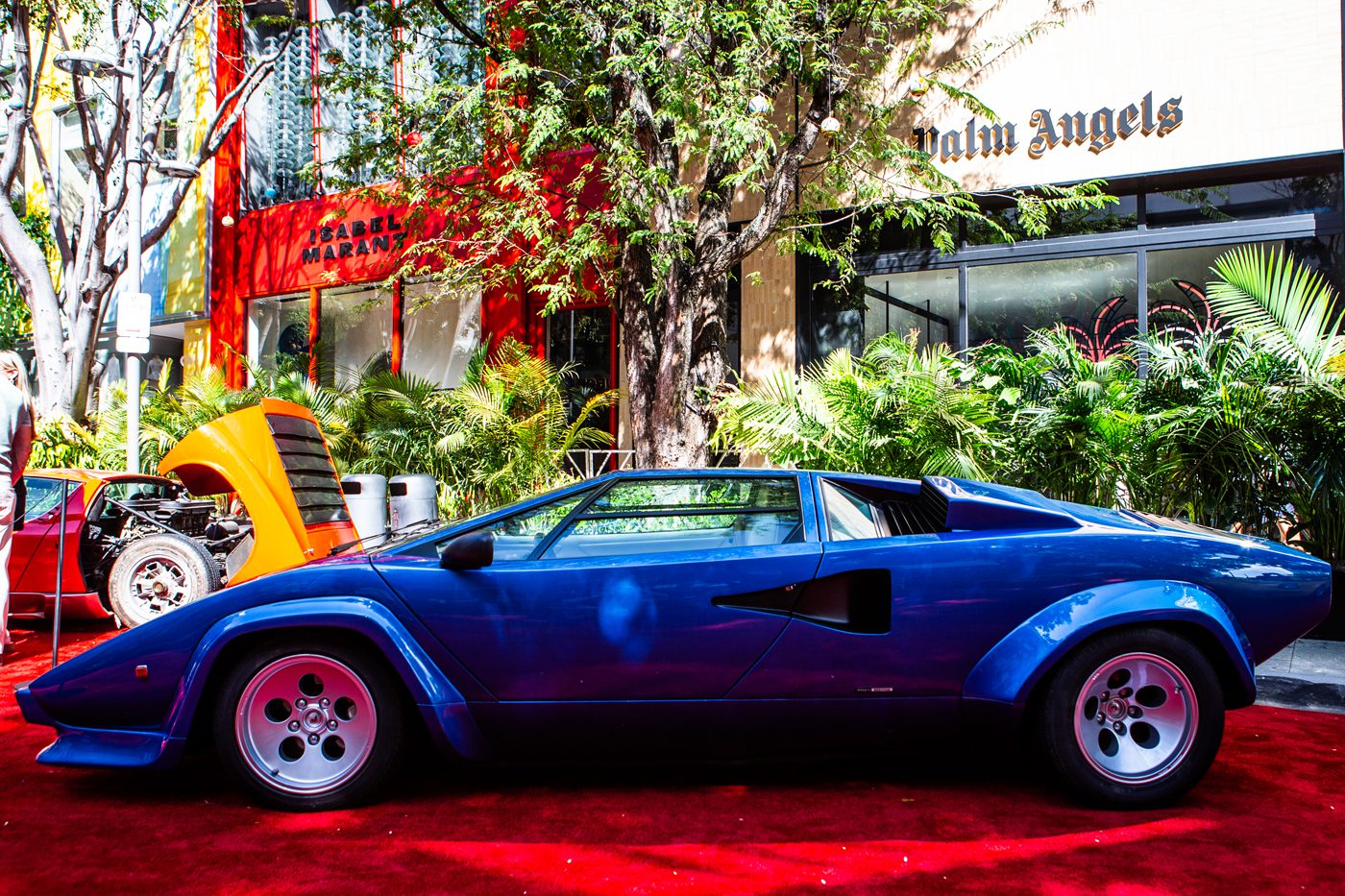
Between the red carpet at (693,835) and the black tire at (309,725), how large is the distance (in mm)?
107

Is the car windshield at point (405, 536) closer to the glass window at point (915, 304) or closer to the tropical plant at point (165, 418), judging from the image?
the glass window at point (915, 304)

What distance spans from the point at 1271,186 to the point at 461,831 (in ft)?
31.1

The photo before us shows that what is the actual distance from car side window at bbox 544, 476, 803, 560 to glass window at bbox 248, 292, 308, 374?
12216 millimetres

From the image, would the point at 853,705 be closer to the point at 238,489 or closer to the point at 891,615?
the point at 891,615

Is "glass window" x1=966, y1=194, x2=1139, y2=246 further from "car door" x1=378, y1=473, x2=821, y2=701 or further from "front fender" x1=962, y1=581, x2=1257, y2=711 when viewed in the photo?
"car door" x1=378, y1=473, x2=821, y2=701

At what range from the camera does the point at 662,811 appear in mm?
3596

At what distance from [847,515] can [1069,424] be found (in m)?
3.45

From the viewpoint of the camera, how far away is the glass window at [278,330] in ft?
50.4

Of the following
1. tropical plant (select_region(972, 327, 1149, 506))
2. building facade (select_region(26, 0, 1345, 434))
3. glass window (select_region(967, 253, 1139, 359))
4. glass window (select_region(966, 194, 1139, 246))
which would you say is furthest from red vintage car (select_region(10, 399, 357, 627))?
glass window (select_region(966, 194, 1139, 246))

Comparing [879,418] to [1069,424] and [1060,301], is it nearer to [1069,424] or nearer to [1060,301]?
[1069,424]

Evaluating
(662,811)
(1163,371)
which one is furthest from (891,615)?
(1163,371)

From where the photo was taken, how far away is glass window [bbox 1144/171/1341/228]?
30.1ft

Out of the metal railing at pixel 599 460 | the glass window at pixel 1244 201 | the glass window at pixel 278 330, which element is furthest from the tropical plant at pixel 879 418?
the glass window at pixel 278 330

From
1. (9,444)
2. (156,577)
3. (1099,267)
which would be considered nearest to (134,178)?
(156,577)
